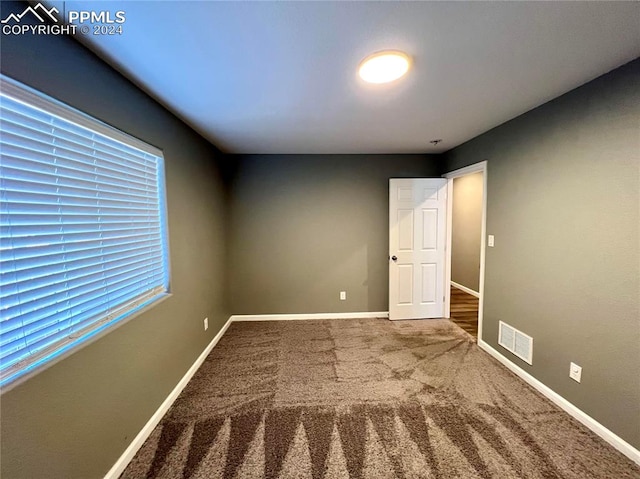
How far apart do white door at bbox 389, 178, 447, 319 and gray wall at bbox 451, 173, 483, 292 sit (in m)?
1.55

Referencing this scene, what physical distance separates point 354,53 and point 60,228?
1.72m

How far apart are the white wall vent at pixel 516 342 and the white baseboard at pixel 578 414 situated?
0.43 feet

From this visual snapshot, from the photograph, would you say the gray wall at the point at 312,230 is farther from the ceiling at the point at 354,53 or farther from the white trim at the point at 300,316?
the ceiling at the point at 354,53

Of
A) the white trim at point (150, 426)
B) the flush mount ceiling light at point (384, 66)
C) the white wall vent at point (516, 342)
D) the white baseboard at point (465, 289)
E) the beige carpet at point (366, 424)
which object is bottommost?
the beige carpet at point (366, 424)

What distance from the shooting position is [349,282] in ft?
12.6

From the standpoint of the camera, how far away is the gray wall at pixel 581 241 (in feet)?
5.13

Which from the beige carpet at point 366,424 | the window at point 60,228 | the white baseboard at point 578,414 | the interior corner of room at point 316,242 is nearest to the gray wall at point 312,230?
the interior corner of room at point 316,242

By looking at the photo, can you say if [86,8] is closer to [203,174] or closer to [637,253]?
[203,174]

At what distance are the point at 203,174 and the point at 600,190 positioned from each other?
11.2 ft

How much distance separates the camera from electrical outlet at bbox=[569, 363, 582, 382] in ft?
6.05

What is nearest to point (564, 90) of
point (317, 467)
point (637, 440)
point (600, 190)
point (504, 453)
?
point (600, 190)

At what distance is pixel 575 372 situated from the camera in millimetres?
1874

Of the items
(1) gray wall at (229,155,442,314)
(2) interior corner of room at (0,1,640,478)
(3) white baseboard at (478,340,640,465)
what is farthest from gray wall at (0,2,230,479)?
(3) white baseboard at (478,340,640,465)

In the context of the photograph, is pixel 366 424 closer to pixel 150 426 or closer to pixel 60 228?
pixel 150 426
